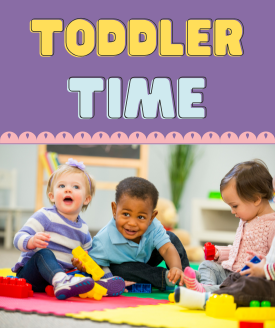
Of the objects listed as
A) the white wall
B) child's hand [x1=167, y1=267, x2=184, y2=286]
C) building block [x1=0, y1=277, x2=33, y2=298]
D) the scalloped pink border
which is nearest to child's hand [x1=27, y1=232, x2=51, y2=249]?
building block [x1=0, y1=277, x2=33, y2=298]

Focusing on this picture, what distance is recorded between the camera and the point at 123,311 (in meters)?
1.07

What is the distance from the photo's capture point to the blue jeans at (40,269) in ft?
3.97

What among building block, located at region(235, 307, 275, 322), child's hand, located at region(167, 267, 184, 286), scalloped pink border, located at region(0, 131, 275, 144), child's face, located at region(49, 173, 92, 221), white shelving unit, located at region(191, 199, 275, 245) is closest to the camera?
building block, located at region(235, 307, 275, 322)

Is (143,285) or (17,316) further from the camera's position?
(143,285)

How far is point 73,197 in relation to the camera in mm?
1406

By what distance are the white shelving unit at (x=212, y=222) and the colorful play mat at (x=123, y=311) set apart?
1.86m

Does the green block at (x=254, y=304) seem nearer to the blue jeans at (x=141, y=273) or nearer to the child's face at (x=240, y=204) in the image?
the child's face at (x=240, y=204)

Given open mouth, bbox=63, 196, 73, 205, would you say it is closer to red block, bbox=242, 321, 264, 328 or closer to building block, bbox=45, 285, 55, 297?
building block, bbox=45, 285, 55, 297

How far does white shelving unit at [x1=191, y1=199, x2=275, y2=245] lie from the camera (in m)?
3.06

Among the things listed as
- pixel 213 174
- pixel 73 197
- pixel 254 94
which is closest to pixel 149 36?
pixel 254 94

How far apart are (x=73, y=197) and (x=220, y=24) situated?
1150mm

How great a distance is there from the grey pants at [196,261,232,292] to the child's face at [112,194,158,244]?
0.22 metres

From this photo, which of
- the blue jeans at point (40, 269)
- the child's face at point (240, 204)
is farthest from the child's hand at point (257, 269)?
the blue jeans at point (40, 269)

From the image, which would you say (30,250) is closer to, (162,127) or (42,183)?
(162,127)
